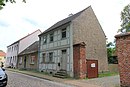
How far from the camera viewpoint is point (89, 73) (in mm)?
16688

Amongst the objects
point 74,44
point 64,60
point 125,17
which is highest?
point 125,17

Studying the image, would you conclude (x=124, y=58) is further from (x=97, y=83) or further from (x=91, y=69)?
(x=91, y=69)

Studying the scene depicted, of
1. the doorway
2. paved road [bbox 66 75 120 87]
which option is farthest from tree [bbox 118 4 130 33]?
paved road [bbox 66 75 120 87]

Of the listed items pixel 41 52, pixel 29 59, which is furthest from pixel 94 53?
pixel 29 59

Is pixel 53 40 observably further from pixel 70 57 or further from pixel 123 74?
pixel 123 74

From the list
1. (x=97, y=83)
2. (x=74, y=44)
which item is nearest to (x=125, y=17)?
(x=74, y=44)

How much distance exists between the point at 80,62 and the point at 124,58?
588cm

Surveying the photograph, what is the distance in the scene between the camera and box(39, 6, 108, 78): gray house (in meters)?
17.5

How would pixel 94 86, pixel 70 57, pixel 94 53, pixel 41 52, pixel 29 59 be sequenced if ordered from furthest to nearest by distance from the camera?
1. pixel 29 59
2. pixel 41 52
3. pixel 94 53
4. pixel 70 57
5. pixel 94 86

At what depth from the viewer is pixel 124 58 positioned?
35.8ft

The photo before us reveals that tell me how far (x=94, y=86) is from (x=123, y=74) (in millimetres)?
2229

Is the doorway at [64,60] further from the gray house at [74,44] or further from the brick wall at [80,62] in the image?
the brick wall at [80,62]

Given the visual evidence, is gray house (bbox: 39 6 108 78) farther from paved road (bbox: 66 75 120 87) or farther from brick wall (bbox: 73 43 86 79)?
paved road (bbox: 66 75 120 87)

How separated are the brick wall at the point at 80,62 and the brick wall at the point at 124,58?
5500 millimetres
